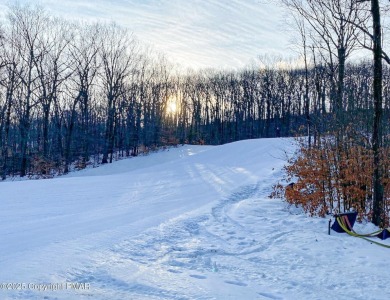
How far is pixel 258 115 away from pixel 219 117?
650cm

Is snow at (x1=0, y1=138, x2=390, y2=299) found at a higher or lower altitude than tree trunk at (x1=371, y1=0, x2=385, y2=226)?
lower

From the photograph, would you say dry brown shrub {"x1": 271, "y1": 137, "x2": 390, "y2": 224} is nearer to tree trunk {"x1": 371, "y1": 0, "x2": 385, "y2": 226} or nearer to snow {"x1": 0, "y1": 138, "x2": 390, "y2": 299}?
tree trunk {"x1": 371, "y1": 0, "x2": 385, "y2": 226}

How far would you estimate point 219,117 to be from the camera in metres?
55.7

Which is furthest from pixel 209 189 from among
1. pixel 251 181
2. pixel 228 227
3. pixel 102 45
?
pixel 102 45

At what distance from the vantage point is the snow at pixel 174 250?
4.23 m

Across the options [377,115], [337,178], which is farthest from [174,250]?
[377,115]

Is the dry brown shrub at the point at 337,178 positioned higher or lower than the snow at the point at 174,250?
higher

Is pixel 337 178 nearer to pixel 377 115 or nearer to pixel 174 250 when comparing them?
pixel 377 115

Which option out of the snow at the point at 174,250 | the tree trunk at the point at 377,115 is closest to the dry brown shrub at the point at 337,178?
the tree trunk at the point at 377,115

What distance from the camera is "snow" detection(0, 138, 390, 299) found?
4227 mm

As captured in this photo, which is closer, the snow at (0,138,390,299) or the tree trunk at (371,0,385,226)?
the snow at (0,138,390,299)

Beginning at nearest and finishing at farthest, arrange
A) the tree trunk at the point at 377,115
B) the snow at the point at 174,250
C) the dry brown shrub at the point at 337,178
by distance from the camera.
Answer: the snow at the point at 174,250 < the tree trunk at the point at 377,115 < the dry brown shrub at the point at 337,178

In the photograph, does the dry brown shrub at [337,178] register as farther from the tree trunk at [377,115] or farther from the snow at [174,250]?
the snow at [174,250]

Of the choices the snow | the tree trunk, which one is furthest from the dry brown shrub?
the snow
